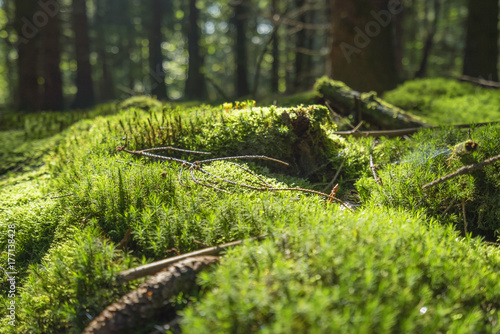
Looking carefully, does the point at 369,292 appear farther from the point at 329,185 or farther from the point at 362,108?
the point at 362,108

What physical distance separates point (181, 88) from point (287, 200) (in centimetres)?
4190

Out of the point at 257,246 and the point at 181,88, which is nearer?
the point at 257,246

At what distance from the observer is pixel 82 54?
1630 cm

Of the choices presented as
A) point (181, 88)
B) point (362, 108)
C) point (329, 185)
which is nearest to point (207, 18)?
point (181, 88)

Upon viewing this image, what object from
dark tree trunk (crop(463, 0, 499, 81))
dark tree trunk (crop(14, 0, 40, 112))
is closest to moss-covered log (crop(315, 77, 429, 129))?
dark tree trunk (crop(463, 0, 499, 81))

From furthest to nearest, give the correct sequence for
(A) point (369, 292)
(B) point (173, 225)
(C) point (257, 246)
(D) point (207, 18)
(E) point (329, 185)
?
(D) point (207, 18) → (E) point (329, 185) → (B) point (173, 225) → (C) point (257, 246) → (A) point (369, 292)

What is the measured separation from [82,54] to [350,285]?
61.1 feet

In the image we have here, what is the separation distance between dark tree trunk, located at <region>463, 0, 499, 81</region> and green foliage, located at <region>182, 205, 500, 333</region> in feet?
34.1

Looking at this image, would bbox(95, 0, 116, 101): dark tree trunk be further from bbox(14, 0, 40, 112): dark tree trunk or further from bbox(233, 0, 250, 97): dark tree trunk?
bbox(14, 0, 40, 112): dark tree trunk

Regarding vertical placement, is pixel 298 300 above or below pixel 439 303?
above

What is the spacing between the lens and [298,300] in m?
1.33

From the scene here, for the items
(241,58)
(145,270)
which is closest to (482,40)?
(241,58)

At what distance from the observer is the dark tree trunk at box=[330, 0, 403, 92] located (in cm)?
801

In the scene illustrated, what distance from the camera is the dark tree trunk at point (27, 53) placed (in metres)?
9.90
